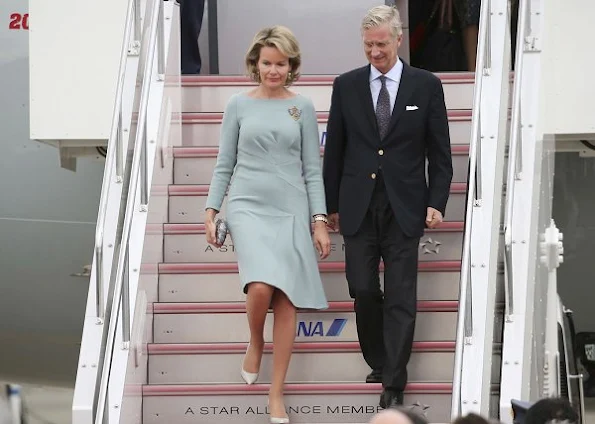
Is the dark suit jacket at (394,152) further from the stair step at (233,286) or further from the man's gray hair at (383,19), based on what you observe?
the stair step at (233,286)

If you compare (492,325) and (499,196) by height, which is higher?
(499,196)

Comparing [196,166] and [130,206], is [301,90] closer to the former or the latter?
[196,166]

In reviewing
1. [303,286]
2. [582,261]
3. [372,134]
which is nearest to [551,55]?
[372,134]

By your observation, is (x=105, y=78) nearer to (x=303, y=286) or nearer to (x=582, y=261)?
(x=303, y=286)

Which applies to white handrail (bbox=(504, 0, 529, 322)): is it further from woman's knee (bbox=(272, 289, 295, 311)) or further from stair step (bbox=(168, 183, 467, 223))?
stair step (bbox=(168, 183, 467, 223))

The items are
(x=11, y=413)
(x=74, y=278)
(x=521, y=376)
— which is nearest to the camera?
(x=11, y=413)

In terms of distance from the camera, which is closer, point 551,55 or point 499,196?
point 499,196

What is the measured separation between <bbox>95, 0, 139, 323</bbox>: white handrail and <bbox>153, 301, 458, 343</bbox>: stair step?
0.48 meters

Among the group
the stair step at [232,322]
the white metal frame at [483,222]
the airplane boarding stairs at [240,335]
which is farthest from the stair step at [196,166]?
the white metal frame at [483,222]

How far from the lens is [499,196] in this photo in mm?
6828

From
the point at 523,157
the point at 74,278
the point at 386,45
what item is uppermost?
the point at 386,45

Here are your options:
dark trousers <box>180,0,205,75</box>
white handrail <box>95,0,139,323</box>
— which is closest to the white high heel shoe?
white handrail <box>95,0,139,323</box>

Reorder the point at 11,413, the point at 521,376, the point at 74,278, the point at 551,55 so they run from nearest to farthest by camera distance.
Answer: the point at 11,413, the point at 521,376, the point at 551,55, the point at 74,278

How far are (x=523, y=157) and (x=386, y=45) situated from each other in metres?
0.97
